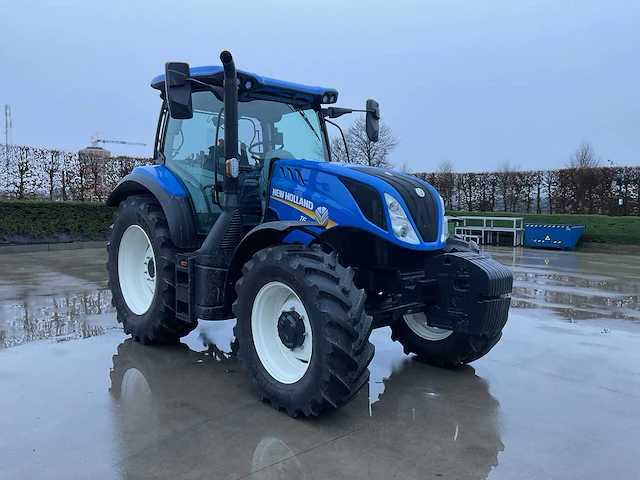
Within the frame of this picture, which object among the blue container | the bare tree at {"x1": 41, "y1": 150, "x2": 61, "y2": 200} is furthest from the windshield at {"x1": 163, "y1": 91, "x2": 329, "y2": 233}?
the blue container

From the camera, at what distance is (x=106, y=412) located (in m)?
3.59

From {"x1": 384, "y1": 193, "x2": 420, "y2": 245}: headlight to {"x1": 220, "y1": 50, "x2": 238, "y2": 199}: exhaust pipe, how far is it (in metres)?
1.35

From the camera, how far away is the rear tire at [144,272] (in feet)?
15.7

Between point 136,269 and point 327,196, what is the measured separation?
2.72 metres

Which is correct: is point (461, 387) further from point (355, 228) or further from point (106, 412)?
point (106, 412)

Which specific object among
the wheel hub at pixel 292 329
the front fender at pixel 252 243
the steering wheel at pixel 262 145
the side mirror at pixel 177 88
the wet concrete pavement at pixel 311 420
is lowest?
the wet concrete pavement at pixel 311 420

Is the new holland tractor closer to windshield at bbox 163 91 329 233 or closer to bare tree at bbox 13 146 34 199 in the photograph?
windshield at bbox 163 91 329 233

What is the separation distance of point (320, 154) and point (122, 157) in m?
16.2

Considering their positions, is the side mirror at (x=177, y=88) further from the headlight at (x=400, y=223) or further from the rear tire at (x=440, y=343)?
the rear tire at (x=440, y=343)

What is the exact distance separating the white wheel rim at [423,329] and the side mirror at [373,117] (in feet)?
6.13

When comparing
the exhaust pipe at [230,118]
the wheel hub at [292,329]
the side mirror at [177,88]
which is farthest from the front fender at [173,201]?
the wheel hub at [292,329]

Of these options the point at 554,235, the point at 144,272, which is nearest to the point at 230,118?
the point at 144,272

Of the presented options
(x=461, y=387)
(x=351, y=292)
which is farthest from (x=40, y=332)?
(x=461, y=387)

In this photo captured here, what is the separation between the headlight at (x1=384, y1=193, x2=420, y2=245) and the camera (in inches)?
147
